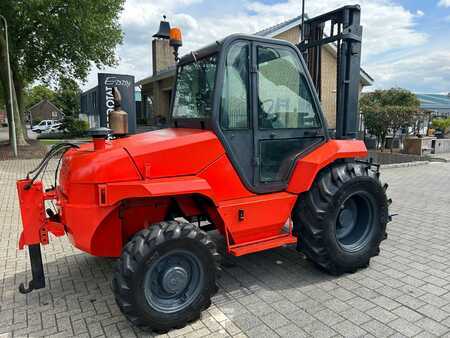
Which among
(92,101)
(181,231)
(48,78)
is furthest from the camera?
(92,101)

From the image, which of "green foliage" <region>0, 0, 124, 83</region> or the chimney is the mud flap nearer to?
"green foliage" <region>0, 0, 124, 83</region>

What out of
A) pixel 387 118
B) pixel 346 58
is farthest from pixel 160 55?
pixel 346 58

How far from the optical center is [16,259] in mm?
4203

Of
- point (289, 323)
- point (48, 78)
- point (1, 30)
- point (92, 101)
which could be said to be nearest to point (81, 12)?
point (1, 30)

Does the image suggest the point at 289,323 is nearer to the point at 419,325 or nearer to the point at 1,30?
the point at 419,325

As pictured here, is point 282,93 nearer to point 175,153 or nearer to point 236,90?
point 236,90

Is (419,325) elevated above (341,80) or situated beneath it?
situated beneath

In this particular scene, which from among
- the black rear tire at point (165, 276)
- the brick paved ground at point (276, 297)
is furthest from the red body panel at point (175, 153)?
the brick paved ground at point (276, 297)

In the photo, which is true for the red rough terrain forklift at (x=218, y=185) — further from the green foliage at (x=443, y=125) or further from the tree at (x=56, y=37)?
the green foliage at (x=443, y=125)

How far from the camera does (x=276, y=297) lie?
3.29m

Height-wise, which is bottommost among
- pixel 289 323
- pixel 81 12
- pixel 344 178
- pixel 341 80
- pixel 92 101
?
pixel 289 323

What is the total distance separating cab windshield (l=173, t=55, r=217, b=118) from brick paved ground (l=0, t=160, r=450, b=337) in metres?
1.77

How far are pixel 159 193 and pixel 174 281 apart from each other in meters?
0.73

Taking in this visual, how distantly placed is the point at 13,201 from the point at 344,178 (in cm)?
655
